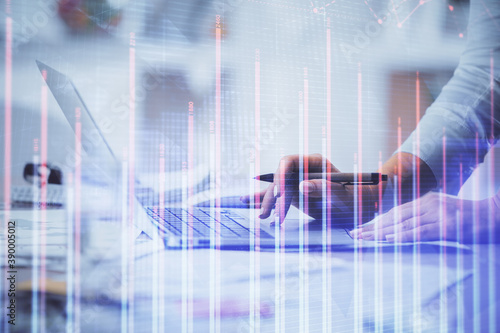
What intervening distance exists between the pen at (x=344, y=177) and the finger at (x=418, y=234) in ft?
0.38

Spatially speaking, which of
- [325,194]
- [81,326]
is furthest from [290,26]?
[81,326]

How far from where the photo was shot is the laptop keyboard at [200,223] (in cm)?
59

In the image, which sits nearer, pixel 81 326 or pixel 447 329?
pixel 81 326

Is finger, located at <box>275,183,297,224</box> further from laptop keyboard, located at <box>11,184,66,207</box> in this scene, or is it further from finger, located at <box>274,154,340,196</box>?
laptop keyboard, located at <box>11,184,66,207</box>

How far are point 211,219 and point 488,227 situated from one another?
24.7 inches

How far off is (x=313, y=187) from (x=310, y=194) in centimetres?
1

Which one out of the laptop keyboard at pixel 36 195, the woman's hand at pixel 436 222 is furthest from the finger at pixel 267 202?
the laptop keyboard at pixel 36 195

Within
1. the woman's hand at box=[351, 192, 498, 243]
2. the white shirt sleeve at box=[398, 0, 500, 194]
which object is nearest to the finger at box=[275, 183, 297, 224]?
the woman's hand at box=[351, 192, 498, 243]

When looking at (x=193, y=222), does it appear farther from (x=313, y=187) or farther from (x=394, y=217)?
(x=394, y=217)

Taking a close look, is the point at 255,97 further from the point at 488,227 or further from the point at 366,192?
the point at 488,227

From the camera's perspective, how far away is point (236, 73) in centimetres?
65

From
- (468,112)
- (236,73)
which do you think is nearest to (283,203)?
(236,73)

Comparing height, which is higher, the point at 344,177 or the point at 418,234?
the point at 344,177

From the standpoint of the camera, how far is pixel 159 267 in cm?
60
